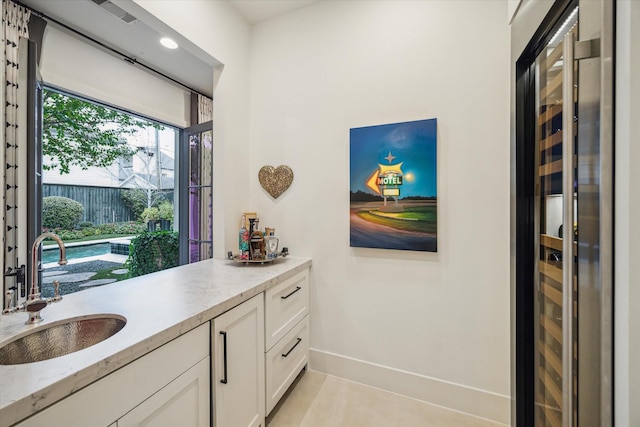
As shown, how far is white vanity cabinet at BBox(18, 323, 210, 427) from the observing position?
2.33 feet

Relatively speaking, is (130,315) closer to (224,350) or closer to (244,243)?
(224,350)

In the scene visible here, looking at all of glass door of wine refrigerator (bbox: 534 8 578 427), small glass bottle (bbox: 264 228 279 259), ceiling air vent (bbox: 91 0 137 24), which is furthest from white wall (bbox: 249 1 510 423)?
ceiling air vent (bbox: 91 0 137 24)

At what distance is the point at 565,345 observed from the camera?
2.41 ft

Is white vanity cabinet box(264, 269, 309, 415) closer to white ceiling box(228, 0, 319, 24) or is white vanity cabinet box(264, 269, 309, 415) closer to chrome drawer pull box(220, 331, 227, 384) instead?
chrome drawer pull box(220, 331, 227, 384)

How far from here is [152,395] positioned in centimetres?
90

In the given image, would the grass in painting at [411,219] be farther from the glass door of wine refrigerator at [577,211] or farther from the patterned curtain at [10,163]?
the patterned curtain at [10,163]

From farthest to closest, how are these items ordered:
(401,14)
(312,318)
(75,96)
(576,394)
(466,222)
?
(75,96) → (312,318) → (401,14) → (466,222) → (576,394)

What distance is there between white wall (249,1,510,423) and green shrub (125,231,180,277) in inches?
69.6
